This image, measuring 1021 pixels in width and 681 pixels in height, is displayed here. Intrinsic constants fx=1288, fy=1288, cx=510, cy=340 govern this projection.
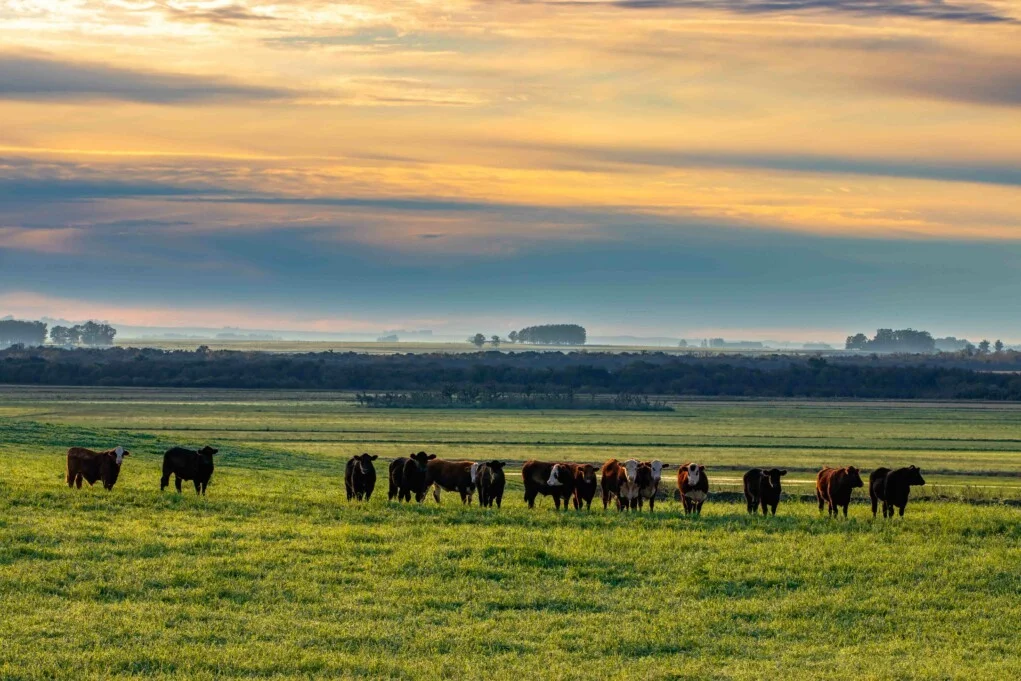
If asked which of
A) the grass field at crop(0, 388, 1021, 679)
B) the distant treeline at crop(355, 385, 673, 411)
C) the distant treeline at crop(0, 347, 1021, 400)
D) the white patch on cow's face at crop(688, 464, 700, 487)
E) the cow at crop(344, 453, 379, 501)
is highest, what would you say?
the distant treeline at crop(0, 347, 1021, 400)

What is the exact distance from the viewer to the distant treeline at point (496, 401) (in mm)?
108250

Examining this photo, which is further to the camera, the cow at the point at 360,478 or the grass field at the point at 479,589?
the cow at the point at 360,478

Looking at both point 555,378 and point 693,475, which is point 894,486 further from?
point 555,378

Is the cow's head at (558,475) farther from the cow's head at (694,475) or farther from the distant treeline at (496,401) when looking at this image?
the distant treeline at (496,401)

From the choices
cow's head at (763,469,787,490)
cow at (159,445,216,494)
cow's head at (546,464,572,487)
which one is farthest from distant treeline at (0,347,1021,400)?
cow's head at (763,469,787,490)

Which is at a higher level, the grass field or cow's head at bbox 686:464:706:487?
cow's head at bbox 686:464:706:487

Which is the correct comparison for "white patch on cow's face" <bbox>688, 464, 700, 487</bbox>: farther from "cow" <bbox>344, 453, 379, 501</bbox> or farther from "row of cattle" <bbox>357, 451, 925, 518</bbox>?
"cow" <bbox>344, 453, 379, 501</bbox>

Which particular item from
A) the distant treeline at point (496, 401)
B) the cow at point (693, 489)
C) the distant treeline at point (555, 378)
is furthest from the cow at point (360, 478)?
the distant treeline at point (555, 378)

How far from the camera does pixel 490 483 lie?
2820 centimetres

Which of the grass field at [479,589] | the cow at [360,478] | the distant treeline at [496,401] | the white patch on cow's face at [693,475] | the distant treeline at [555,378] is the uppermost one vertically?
the distant treeline at [555,378]

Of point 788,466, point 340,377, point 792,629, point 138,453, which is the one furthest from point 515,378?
point 792,629

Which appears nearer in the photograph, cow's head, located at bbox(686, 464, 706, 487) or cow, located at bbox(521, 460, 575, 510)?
cow's head, located at bbox(686, 464, 706, 487)

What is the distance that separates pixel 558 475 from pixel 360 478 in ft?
14.6

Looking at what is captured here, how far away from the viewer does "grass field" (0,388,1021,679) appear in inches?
584
